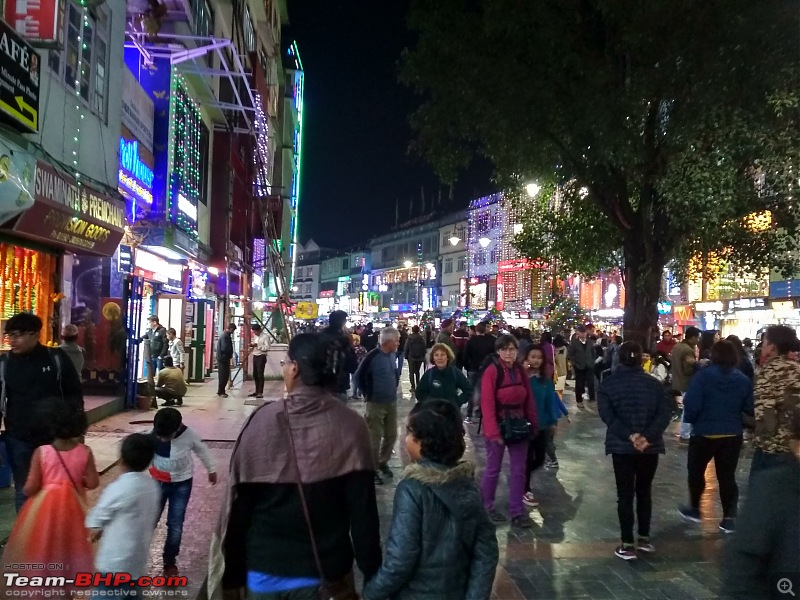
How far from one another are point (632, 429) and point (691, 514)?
1995mm

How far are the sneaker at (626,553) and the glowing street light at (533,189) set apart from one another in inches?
484

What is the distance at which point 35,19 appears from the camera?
8289mm

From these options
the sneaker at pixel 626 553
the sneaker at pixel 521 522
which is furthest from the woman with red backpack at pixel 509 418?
the sneaker at pixel 626 553

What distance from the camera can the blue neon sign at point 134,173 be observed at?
13.1 metres

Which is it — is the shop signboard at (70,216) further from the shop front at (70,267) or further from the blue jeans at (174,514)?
the blue jeans at (174,514)

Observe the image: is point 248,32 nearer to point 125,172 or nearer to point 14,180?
point 125,172

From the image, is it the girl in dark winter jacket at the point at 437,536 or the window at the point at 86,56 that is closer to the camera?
Answer: the girl in dark winter jacket at the point at 437,536

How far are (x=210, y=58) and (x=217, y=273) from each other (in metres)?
6.85

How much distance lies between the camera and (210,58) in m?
20.8

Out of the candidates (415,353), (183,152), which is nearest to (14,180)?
(183,152)

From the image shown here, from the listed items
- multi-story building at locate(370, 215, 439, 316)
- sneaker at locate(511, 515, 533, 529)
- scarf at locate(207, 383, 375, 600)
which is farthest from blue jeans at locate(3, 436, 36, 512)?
multi-story building at locate(370, 215, 439, 316)

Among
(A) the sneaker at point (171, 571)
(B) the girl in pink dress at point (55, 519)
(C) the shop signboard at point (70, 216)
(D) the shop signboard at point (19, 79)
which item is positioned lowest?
(A) the sneaker at point (171, 571)

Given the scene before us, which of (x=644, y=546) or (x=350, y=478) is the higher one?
(x=350, y=478)

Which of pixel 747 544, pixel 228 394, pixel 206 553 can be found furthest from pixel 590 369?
pixel 747 544
